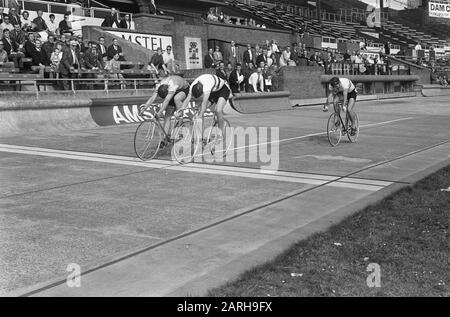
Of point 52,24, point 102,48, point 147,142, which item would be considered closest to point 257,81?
point 102,48

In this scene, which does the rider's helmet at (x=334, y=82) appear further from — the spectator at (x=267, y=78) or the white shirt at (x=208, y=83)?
the spectator at (x=267, y=78)

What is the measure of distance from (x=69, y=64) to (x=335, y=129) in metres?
9.63

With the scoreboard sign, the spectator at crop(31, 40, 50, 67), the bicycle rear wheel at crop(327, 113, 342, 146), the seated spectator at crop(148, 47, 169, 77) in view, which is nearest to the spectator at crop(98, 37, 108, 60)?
the seated spectator at crop(148, 47, 169, 77)

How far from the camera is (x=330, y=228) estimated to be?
5.87 meters

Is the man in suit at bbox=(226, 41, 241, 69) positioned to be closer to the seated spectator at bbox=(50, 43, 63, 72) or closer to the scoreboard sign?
the seated spectator at bbox=(50, 43, 63, 72)

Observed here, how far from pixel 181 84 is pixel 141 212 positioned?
14.3ft

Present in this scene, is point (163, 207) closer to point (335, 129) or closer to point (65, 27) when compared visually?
point (335, 129)

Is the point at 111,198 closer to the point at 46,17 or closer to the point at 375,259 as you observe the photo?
the point at 375,259

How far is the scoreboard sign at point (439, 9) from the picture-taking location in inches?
2798

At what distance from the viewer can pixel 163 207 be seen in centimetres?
693

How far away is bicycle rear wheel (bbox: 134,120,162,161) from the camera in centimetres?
1075

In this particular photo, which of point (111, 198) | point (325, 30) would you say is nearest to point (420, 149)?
point (111, 198)

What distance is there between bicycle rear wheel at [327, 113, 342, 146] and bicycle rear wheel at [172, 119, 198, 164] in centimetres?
374
